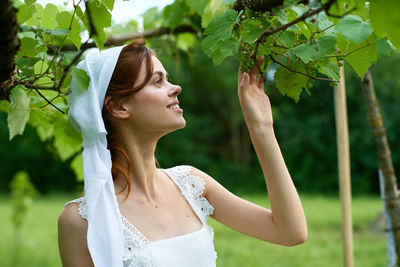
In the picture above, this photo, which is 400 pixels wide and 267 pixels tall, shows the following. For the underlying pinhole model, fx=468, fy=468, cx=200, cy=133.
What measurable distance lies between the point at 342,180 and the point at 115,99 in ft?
4.00

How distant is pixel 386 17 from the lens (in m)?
0.84

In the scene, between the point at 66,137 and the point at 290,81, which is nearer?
the point at 290,81

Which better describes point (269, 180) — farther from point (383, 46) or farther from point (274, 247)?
point (274, 247)

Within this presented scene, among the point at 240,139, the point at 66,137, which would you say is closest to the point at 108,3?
the point at 66,137

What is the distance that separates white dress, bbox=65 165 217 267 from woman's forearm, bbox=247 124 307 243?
1.06 ft

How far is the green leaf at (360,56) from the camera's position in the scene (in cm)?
132

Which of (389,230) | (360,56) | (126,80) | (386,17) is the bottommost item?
(389,230)

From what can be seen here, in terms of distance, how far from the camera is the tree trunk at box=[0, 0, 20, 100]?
→ 97 cm

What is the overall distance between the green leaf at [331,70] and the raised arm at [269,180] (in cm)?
24

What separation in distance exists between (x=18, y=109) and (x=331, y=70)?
97 centimetres

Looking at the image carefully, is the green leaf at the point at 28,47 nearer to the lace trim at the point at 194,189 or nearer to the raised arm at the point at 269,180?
the raised arm at the point at 269,180

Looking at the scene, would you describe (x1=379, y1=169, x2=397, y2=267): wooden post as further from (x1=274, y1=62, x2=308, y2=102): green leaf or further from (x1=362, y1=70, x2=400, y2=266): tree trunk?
(x1=274, y1=62, x2=308, y2=102): green leaf

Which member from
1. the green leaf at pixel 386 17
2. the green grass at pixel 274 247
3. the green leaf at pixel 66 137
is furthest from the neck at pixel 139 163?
the green grass at pixel 274 247

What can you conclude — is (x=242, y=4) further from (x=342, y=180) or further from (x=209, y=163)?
(x=209, y=163)
